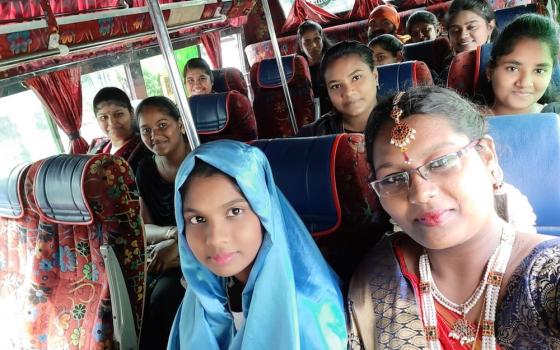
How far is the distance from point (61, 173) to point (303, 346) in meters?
1.11

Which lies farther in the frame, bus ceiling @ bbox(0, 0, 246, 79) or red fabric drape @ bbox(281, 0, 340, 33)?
red fabric drape @ bbox(281, 0, 340, 33)

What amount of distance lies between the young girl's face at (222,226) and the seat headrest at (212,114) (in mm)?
1981

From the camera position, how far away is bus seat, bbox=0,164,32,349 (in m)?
1.78

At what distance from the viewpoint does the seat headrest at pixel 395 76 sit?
258cm

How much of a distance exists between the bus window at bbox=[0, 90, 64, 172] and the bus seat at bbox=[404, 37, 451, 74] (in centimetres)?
336

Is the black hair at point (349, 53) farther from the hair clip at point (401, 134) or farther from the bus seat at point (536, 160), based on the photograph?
the hair clip at point (401, 134)

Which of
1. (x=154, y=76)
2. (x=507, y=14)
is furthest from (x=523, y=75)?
(x=154, y=76)

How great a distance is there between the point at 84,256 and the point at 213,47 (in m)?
5.22

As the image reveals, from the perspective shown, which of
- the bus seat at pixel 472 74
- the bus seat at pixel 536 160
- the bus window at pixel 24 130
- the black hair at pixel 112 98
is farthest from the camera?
the bus window at pixel 24 130

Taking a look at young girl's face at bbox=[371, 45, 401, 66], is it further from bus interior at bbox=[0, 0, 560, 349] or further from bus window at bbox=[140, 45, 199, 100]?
bus window at bbox=[140, 45, 199, 100]

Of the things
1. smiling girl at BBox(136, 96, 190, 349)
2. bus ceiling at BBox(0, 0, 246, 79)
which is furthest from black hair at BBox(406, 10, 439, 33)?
smiling girl at BBox(136, 96, 190, 349)

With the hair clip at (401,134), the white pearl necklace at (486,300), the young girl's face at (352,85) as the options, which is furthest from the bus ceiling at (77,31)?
the white pearl necklace at (486,300)

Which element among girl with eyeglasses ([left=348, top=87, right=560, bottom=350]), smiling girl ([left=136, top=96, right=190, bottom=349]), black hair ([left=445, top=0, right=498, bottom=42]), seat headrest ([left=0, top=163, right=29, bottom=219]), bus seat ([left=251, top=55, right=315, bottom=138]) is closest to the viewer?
girl with eyeglasses ([left=348, top=87, right=560, bottom=350])

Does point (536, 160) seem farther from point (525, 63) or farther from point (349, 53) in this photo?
point (349, 53)
